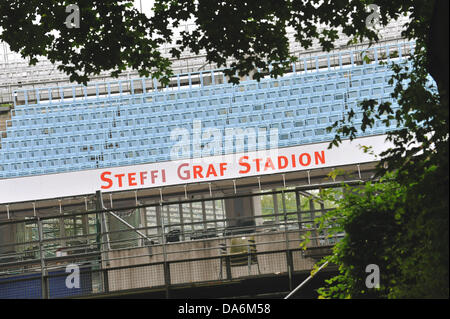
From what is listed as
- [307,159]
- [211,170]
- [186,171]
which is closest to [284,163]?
[307,159]

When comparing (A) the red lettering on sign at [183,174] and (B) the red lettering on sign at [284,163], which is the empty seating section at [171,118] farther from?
(B) the red lettering on sign at [284,163]

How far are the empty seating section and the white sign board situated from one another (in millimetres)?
843

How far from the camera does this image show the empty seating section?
2112 centimetres

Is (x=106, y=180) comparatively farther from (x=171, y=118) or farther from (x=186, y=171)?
(x=171, y=118)

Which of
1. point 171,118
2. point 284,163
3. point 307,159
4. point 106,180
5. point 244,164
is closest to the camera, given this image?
point 307,159

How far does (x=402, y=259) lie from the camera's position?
3.19 metres

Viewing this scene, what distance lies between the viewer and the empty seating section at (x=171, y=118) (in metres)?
21.1

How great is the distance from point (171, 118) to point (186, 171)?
3282 mm

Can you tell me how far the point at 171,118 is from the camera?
22.3 meters

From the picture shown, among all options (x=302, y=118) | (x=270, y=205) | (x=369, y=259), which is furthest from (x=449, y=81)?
(x=302, y=118)
